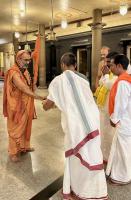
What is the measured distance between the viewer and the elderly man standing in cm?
308

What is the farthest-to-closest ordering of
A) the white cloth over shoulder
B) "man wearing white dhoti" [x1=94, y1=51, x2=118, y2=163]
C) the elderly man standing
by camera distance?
the elderly man standing → "man wearing white dhoti" [x1=94, y1=51, x2=118, y2=163] → the white cloth over shoulder

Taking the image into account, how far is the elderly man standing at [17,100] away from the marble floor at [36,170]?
24cm

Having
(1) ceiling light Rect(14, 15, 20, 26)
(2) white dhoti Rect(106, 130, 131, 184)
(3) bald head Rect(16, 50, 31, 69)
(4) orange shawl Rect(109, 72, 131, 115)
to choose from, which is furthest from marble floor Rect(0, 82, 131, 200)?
(1) ceiling light Rect(14, 15, 20, 26)

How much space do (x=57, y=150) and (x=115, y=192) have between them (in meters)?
1.37

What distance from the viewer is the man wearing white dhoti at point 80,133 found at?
205 centimetres

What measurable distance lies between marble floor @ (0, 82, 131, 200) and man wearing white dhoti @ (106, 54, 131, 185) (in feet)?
0.52

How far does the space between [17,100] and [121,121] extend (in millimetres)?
1471

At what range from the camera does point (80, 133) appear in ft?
6.72

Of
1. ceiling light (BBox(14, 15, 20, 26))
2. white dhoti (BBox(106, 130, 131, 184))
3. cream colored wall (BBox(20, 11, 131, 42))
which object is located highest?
ceiling light (BBox(14, 15, 20, 26))

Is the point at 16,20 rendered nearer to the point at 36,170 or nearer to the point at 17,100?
the point at 17,100

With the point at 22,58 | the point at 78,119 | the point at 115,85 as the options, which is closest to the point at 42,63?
the point at 22,58

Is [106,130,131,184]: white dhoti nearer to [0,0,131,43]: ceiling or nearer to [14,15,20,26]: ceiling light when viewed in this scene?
[0,0,131,43]: ceiling

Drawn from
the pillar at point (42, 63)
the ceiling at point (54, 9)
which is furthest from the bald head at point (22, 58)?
the pillar at point (42, 63)

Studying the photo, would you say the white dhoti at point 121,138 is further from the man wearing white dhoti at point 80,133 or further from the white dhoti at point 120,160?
the man wearing white dhoti at point 80,133
